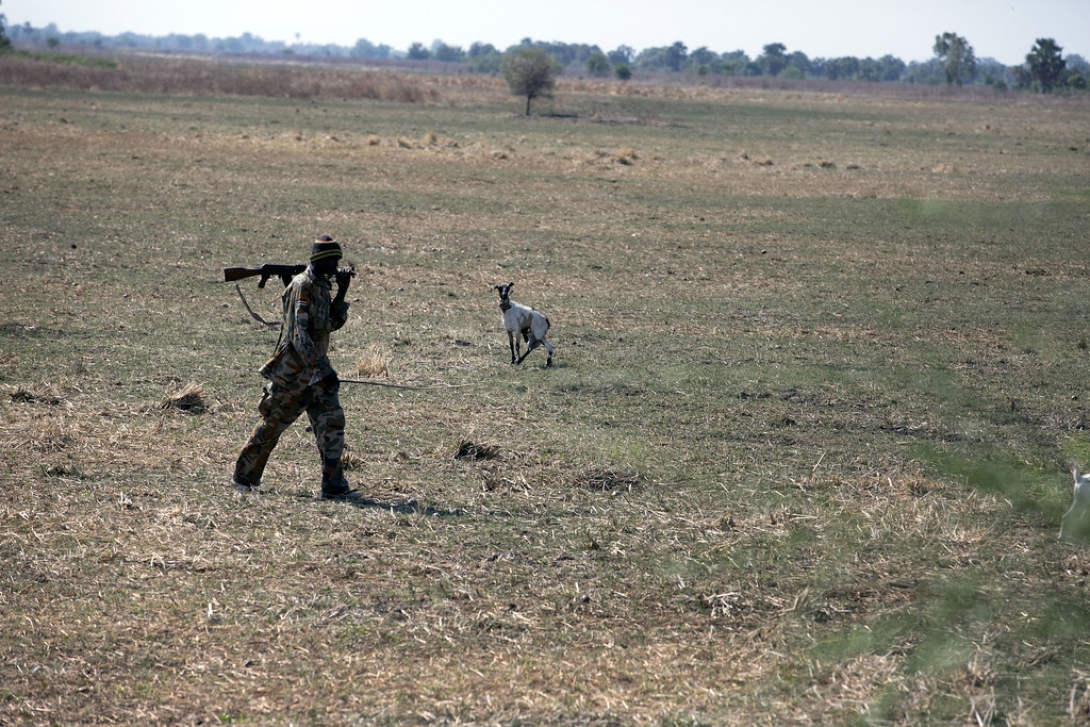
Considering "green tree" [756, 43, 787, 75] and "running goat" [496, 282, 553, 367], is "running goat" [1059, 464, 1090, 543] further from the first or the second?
"green tree" [756, 43, 787, 75]

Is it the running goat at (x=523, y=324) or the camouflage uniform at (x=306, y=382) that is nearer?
the camouflage uniform at (x=306, y=382)

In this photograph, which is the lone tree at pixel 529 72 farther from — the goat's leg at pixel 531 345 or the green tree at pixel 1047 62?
the green tree at pixel 1047 62

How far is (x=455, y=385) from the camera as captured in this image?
1171 centimetres

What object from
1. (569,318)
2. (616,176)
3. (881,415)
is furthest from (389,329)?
(616,176)

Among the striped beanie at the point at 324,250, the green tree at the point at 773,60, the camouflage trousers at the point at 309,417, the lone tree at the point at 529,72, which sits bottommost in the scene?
the camouflage trousers at the point at 309,417

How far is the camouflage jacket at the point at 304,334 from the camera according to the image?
25.7 ft

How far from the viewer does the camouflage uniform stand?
25.8 feet

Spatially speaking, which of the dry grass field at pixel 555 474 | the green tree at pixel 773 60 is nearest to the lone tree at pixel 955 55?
the green tree at pixel 773 60

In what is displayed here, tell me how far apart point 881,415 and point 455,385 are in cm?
447

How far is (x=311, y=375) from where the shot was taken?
25.8ft

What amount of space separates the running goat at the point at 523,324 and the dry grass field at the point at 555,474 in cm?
48

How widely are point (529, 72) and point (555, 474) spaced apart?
53228 millimetres

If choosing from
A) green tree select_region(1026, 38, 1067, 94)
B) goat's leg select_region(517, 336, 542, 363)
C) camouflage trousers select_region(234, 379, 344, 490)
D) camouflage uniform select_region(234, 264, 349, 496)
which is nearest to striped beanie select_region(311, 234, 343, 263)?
camouflage uniform select_region(234, 264, 349, 496)

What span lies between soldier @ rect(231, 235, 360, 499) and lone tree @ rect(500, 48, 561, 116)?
172 feet
